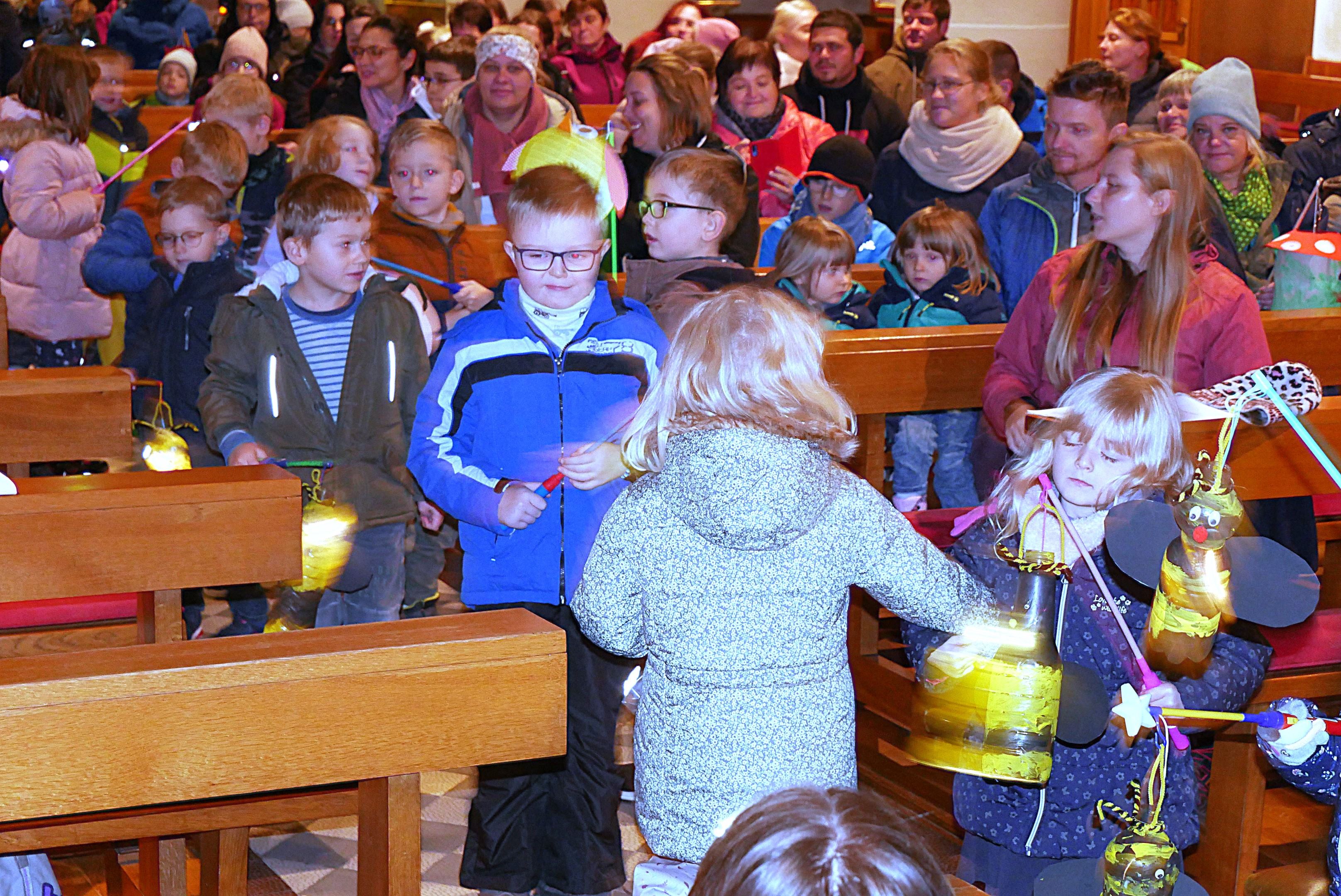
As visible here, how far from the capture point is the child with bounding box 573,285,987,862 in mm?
2094

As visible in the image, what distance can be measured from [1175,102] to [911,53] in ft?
6.35

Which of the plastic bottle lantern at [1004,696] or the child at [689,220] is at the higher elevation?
the child at [689,220]

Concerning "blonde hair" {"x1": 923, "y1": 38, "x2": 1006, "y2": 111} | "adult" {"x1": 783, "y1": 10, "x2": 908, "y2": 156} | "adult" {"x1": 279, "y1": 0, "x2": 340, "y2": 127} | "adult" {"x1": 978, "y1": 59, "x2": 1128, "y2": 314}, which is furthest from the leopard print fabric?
"adult" {"x1": 279, "y1": 0, "x2": 340, "y2": 127}

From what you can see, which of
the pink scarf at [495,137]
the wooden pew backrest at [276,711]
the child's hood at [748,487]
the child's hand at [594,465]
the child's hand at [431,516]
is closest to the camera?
the wooden pew backrest at [276,711]

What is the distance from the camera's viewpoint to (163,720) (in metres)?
1.52

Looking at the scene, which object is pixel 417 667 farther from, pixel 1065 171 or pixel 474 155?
pixel 474 155

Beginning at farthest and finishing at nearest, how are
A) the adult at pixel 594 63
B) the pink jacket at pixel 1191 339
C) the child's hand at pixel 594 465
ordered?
the adult at pixel 594 63
the pink jacket at pixel 1191 339
the child's hand at pixel 594 465

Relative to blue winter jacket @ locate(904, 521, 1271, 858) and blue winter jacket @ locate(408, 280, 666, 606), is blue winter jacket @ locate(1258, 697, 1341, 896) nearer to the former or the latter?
blue winter jacket @ locate(904, 521, 1271, 858)

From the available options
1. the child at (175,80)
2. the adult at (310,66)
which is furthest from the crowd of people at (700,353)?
the adult at (310,66)

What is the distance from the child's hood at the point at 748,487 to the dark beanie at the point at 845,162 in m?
3.34

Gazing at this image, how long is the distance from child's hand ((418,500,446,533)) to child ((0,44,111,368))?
93.4 inches

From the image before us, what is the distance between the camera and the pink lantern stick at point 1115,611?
1.92 m

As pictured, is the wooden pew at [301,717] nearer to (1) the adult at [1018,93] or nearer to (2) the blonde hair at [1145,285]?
(2) the blonde hair at [1145,285]

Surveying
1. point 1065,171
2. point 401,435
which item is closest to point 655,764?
point 401,435
